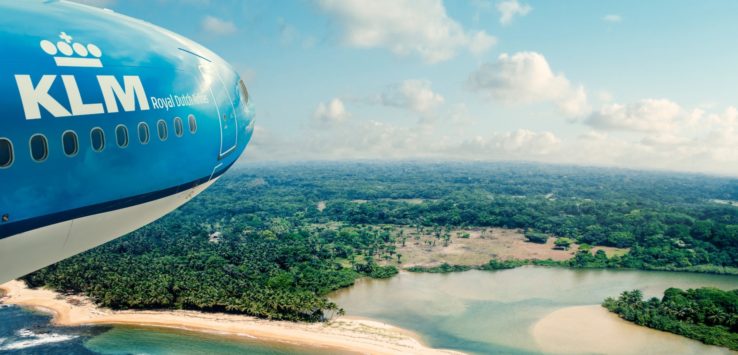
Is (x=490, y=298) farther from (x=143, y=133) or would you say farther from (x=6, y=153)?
(x=6, y=153)

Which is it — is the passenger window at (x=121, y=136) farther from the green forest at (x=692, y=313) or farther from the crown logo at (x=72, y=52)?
the green forest at (x=692, y=313)

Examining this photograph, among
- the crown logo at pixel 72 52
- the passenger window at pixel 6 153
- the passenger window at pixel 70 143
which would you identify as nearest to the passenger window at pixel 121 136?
the passenger window at pixel 70 143

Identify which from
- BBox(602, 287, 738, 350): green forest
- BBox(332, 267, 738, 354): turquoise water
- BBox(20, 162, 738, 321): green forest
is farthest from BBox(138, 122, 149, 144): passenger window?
BBox(602, 287, 738, 350): green forest

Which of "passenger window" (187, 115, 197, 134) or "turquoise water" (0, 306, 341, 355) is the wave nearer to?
"turquoise water" (0, 306, 341, 355)

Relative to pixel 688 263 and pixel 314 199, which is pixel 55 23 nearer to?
pixel 688 263

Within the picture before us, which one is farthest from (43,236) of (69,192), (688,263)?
(688,263)

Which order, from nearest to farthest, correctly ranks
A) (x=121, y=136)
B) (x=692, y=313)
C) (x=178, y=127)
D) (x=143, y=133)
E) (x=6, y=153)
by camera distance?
(x=6, y=153), (x=121, y=136), (x=143, y=133), (x=178, y=127), (x=692, y=313)

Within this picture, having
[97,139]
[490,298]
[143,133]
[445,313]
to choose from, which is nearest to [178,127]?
[143,133]
